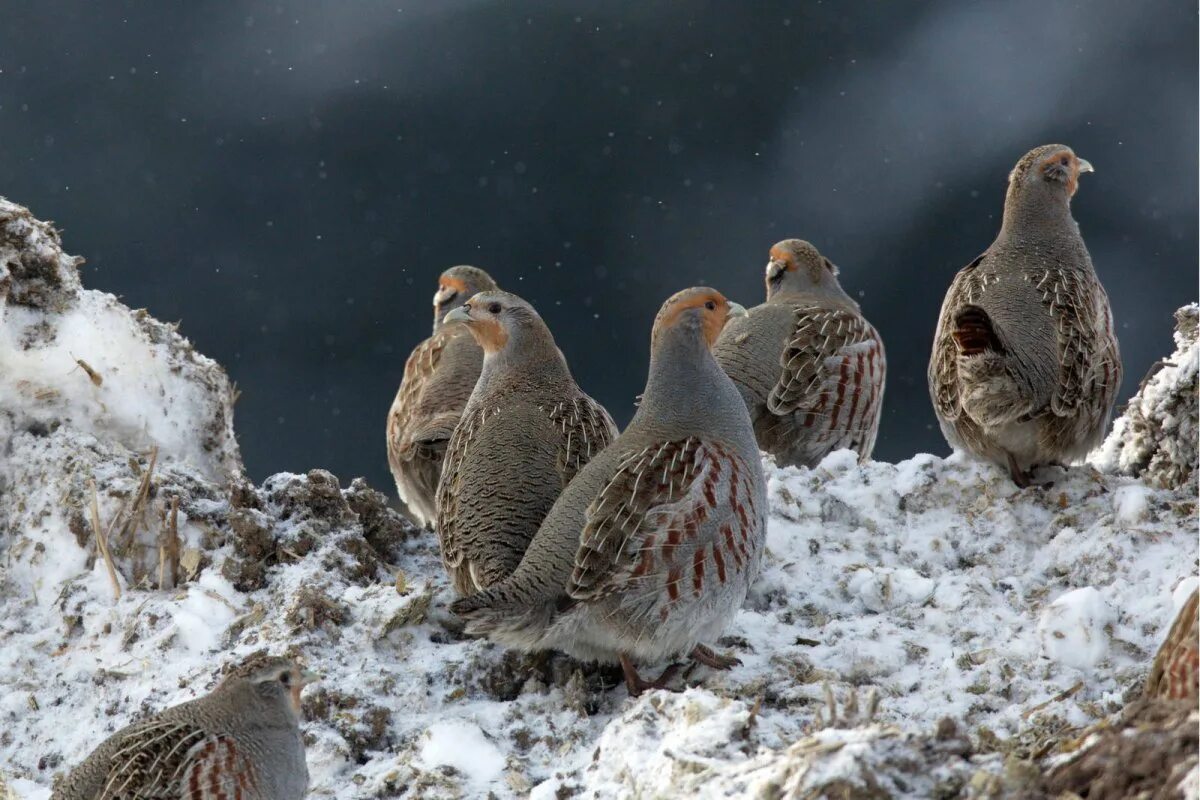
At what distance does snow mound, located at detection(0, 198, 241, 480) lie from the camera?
16.1 feet

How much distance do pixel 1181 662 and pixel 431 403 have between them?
3935 millimetres

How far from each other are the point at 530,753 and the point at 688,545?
0.70m

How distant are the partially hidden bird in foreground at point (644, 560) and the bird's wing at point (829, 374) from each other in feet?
6.61

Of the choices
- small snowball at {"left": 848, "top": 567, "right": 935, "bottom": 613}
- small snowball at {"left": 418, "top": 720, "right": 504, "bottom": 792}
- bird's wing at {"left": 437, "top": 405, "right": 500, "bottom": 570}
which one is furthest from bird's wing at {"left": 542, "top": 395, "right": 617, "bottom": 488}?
small snowball at {"left": 418, "top": 720, "right": 504, "bottom": 792}

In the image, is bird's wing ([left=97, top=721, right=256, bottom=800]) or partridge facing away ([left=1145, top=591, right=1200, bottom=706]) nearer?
partridge facing away ([left=1145, top=591, right=1200, bottom=706])

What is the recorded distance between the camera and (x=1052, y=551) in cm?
448

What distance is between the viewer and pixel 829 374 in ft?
20.0

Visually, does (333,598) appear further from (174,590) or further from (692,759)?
(692,759)

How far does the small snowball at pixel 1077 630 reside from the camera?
3.75 m

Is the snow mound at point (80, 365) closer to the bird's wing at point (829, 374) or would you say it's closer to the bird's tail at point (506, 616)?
the bird's tail at point (506, 616)

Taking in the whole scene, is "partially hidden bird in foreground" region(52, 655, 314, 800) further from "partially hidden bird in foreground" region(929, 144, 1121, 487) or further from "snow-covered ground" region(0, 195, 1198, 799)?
"partially hidden bird in foreground" region(929, 144, 1121, 487)

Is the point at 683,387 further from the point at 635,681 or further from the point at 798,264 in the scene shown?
the point at 798,264

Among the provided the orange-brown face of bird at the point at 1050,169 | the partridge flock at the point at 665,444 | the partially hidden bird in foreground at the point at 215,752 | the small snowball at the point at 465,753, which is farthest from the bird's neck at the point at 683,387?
the orange-brown face of bird at the point at 1050,169

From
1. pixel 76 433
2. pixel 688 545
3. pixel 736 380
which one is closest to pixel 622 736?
pixel 688 545
